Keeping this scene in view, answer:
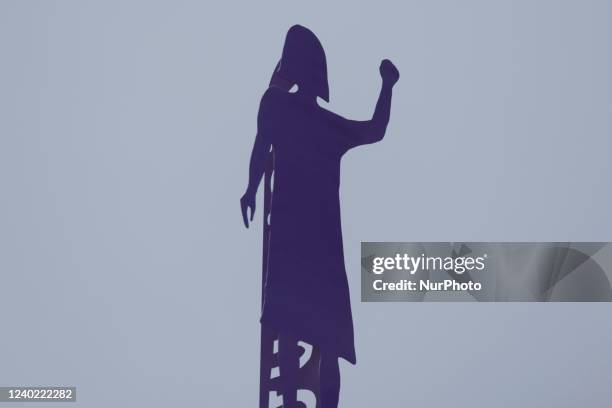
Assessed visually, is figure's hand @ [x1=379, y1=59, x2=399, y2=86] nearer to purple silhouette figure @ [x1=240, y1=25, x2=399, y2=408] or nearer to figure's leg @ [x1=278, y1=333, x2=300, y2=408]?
purple silhouette figure @ [x1=240, y1=25, x2=399, y2=408]

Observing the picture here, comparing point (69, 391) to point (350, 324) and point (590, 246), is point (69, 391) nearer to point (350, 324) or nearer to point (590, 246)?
point (350, 324)

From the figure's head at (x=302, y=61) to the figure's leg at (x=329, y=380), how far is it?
3.64ft

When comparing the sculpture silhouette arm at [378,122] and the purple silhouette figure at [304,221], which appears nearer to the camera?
the purple silhouette figure at [304,221]

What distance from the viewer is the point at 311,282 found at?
3.39 m

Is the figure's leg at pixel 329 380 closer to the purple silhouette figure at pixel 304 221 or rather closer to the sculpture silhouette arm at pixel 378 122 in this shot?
the purple silhouette figure at pixel 304 221

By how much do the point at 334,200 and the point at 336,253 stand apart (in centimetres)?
22

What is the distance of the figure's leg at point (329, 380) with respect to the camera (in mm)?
3402

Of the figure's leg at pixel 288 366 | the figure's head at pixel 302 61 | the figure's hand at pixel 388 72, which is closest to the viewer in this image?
the figure's leg at pixel 288 366

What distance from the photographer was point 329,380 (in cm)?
341

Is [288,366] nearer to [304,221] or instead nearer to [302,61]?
[304,221]

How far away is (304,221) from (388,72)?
765 mm

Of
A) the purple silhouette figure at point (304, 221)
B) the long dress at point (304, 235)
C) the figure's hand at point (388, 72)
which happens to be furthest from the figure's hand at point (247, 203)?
the figure's hand at point (388, 72)

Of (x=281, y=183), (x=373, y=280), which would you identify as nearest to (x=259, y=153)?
(x=281, y=183)

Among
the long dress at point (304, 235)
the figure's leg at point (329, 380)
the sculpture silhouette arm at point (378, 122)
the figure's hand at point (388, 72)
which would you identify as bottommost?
the figure's leg at point (329, 380)
